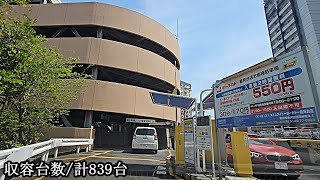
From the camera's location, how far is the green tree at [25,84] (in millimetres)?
6680

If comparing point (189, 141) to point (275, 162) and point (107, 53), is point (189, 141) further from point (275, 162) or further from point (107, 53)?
point (107, 53)

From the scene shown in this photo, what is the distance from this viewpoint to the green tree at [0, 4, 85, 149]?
21.9 feet

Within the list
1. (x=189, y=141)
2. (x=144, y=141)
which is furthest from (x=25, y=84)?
(x=144, y=141)

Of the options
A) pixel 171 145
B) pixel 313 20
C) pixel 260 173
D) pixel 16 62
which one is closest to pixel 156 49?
pixel 171 145

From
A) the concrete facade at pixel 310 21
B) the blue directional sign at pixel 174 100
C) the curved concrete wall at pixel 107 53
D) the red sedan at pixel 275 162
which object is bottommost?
the red sedan at pixel 275 162

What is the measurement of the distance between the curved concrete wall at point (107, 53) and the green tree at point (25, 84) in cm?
604

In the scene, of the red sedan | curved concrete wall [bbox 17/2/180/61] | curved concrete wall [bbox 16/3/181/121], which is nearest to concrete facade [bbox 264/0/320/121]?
curved concrete wall [bbox 16/3/181/121]

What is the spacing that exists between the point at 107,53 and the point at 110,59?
619mm

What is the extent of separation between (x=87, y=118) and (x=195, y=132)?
42.8 feet

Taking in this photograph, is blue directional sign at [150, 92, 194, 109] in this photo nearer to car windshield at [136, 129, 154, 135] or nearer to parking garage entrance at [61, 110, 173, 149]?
car windshield at [136, 129, 154, 135]

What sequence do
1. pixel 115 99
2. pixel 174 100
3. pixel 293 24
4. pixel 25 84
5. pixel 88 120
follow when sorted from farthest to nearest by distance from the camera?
pixel 293 24
pixel 115 99
pixel 88 120
pixel 174 100
pixel 25 84

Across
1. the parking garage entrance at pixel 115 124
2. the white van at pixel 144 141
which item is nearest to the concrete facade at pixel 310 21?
the parking garage entrance at pixel 115 124

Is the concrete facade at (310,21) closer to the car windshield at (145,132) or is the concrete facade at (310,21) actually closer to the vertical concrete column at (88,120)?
the car windshield at (145,132)

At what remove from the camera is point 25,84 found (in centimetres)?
706
